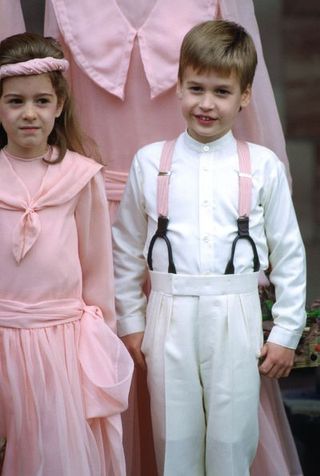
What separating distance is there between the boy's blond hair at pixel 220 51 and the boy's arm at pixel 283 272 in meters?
0.31

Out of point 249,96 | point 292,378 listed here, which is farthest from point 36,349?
point 292,378

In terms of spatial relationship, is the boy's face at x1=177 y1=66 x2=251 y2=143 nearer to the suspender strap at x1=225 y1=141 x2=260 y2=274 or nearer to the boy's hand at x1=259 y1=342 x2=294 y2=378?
the suspender strap at x1=225 y1=141 x2=260 y2=274

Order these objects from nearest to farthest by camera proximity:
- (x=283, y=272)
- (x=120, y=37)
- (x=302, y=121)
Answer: (x=283, y=272)
(x=120, y=37)
(x=302, y=121)

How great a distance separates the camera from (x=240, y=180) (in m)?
3.73

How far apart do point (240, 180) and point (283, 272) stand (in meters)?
0.31

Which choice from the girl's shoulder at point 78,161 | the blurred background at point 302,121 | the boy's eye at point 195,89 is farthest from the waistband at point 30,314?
the blurred background at point 302,121

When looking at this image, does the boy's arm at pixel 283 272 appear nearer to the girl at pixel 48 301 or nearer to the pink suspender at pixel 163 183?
the pink suspender at pixel 163 183

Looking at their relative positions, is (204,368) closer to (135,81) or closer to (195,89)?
(195,89)

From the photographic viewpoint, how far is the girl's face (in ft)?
11.9

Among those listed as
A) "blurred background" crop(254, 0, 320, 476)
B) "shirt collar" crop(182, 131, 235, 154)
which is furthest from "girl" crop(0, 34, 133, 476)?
"blurred background" crop(254, 0, 320, 476)

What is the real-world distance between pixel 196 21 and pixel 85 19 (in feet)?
1.15

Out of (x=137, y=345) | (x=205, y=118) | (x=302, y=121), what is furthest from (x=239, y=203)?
(x=302, y=121)

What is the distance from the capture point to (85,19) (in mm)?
4059

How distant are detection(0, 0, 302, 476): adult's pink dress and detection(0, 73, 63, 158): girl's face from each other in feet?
1.37
